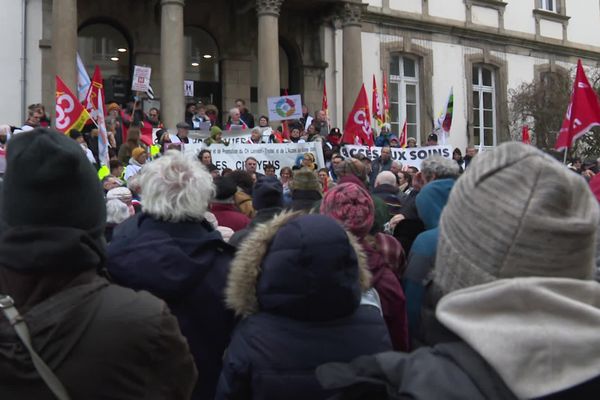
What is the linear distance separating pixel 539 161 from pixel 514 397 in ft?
1.54

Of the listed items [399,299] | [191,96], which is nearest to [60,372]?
[399,299]

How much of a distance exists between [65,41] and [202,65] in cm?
528

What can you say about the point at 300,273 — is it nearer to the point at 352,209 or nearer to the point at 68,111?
the point at 352,209

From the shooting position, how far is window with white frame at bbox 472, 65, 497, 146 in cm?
2509

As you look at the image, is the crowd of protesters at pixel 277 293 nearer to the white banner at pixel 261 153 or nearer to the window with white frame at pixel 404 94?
the white banner at pixel 261 153

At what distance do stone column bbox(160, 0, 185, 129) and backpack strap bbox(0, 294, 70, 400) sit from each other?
14707 millimetres

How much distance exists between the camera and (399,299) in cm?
370

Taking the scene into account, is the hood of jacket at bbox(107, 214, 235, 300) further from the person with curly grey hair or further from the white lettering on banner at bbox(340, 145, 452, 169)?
the white lettering on banner at bbox(340, 145, 452, 169)

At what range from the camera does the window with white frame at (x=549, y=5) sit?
27.1m

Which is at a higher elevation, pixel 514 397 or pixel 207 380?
pixel 514 397

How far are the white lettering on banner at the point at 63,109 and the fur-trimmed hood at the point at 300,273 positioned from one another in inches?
385

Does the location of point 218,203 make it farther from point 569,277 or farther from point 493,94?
point 493,94

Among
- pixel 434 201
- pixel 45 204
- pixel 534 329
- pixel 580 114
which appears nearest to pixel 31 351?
pixel 45 204

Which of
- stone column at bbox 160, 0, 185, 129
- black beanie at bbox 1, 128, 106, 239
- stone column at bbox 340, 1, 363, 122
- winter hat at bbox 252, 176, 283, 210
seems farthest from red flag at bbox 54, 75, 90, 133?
black beanie at bbox 1, 128, 106, 239
